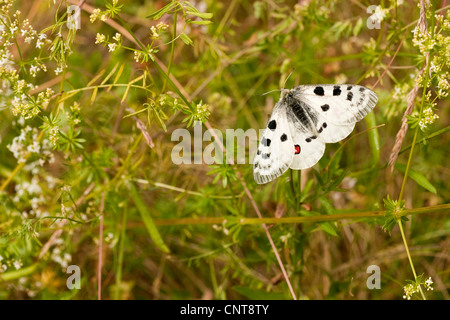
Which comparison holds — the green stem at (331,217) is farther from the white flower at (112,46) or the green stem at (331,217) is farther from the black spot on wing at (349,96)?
the white flower at (112,46)

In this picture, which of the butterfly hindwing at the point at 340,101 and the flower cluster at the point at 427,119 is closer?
the flower cluster at the point at 427,119

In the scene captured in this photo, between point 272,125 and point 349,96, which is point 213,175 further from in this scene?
point 349,96

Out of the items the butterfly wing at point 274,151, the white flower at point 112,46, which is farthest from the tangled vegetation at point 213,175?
the butterfly wing at point 274,151

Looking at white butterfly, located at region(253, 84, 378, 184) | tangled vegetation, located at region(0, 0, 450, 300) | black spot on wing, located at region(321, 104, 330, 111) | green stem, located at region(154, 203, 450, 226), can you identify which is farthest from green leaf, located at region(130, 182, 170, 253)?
black spot on wing, located at region(321, 104, 330, 111)
